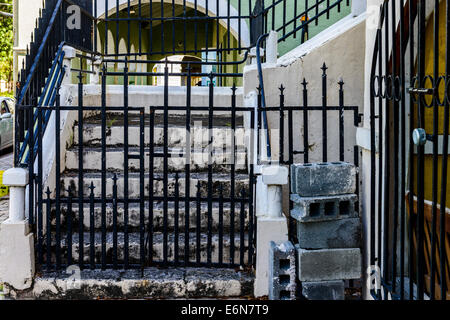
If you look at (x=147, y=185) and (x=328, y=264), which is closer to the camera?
(x=328, y=264)

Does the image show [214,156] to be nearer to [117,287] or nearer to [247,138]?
[247,138]

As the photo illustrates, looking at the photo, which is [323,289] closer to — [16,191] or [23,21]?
[16,191]

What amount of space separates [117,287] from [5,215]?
3.41m

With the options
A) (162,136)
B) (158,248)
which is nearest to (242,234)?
(158,248)

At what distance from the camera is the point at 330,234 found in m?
3.59

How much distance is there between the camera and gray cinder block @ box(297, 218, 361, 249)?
3.57 metres

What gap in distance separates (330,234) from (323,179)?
1.37 feet

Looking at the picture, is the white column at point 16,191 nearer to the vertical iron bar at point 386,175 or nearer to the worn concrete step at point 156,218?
the worn concrete step at point 156,218

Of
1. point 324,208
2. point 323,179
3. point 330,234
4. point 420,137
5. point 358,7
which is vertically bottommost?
point 330,234

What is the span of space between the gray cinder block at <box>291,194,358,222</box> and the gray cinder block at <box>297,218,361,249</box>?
60 millimetres

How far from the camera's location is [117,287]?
3.91 metres

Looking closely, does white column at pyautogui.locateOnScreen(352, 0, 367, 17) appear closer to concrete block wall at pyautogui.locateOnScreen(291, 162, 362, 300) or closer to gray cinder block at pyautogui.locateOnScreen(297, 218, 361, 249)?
concrete block wall at pyautogui.locateOnScreen(291, 162, 362, 300)

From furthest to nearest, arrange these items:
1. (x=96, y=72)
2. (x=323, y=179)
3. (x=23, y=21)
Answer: (x=23, y=21) → (x=96, y=72) → (x=323, y=179)
